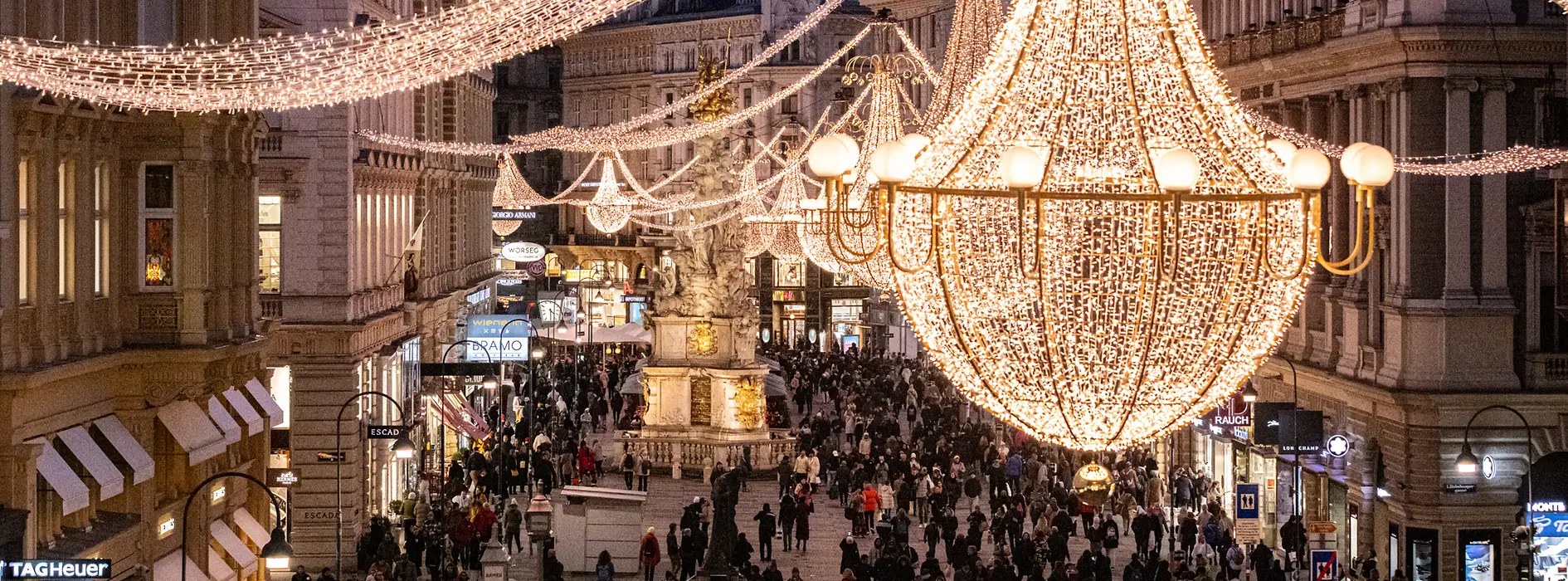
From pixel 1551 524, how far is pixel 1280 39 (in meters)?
11.5

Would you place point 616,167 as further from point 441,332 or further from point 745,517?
point 745,517

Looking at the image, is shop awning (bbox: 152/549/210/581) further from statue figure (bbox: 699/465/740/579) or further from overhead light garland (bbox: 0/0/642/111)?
overhead light garland (bbox: 0/0/642/111)

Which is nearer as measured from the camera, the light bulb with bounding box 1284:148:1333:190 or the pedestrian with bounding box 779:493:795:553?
the light bulb with bounding box 1284:148:1333:190

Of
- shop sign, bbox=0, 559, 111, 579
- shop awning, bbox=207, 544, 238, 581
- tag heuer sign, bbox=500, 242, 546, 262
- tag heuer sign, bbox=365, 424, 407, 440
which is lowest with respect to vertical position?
shop awning, bbox=207, 544, 238, 581

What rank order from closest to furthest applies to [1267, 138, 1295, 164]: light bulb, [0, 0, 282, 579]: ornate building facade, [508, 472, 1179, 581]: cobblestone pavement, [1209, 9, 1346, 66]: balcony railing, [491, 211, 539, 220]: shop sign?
[1267, 138, 1295, 164]: light bulb, [0, 0, 282, 579]: ornate building facade, [1209, 9, 1346, 66]: balcony railing, [508, 472, 1179, 581]: cobblestone pavement, [491, 211, 539, 220]: shop sign

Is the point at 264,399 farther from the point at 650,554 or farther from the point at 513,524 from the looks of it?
the point at 513,524

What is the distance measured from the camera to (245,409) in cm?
2823

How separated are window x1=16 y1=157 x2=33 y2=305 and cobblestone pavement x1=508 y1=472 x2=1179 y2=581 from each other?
1275 centimetres

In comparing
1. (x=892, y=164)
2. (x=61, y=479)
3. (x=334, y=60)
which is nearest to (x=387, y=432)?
(x=61, y=479)

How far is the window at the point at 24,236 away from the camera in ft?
71.7

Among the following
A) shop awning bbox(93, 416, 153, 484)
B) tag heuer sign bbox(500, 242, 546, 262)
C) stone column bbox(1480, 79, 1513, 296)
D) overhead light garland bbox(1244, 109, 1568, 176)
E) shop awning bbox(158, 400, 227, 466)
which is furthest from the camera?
tag heuer sign bbox(500, 242, 546, 262)

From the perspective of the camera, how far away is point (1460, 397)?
3191 cm

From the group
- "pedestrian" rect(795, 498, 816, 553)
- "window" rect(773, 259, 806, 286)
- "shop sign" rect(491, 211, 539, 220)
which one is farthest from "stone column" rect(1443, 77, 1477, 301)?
"window" rect(773, 259, 806, 286)

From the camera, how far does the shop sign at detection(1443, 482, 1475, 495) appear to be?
31.9 m
